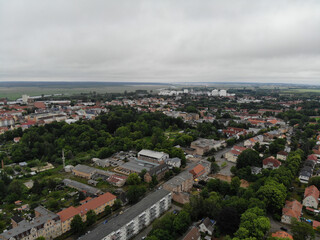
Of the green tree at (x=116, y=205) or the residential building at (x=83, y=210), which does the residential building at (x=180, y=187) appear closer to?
the green tree at (x=116, y=205)

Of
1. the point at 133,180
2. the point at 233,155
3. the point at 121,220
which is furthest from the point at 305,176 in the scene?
the point at 121,220

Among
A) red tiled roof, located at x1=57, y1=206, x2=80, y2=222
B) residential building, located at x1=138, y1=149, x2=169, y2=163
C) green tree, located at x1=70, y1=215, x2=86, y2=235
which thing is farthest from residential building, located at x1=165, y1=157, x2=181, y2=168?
green tree, located at x1=70, y1=215, x2=86, y2=235

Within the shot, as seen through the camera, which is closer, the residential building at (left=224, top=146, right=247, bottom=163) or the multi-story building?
the multi-story building

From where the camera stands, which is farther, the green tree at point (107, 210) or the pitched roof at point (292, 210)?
the green tree at point (107, 210)

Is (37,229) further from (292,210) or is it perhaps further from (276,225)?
(292,210)

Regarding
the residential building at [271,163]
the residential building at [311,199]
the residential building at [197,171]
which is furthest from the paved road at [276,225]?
the residential building at [271,163]

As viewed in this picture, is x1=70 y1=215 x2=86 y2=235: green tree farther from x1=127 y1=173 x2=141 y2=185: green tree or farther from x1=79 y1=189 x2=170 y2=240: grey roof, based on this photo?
x1=127 y1=173 x2=141 y2=185: green tree

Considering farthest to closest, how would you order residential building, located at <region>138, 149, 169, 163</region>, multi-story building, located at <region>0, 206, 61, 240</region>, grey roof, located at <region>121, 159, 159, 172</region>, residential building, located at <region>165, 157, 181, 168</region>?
residential building, located at <region>138, 149, 169, 163</region> < residential building, located at <region>165, 157, 181, 168</region> < grey roof, located at <region>121, 159, 159, 172</region> < multi-story building, located at <region>0, 206, 61, 240</region>
